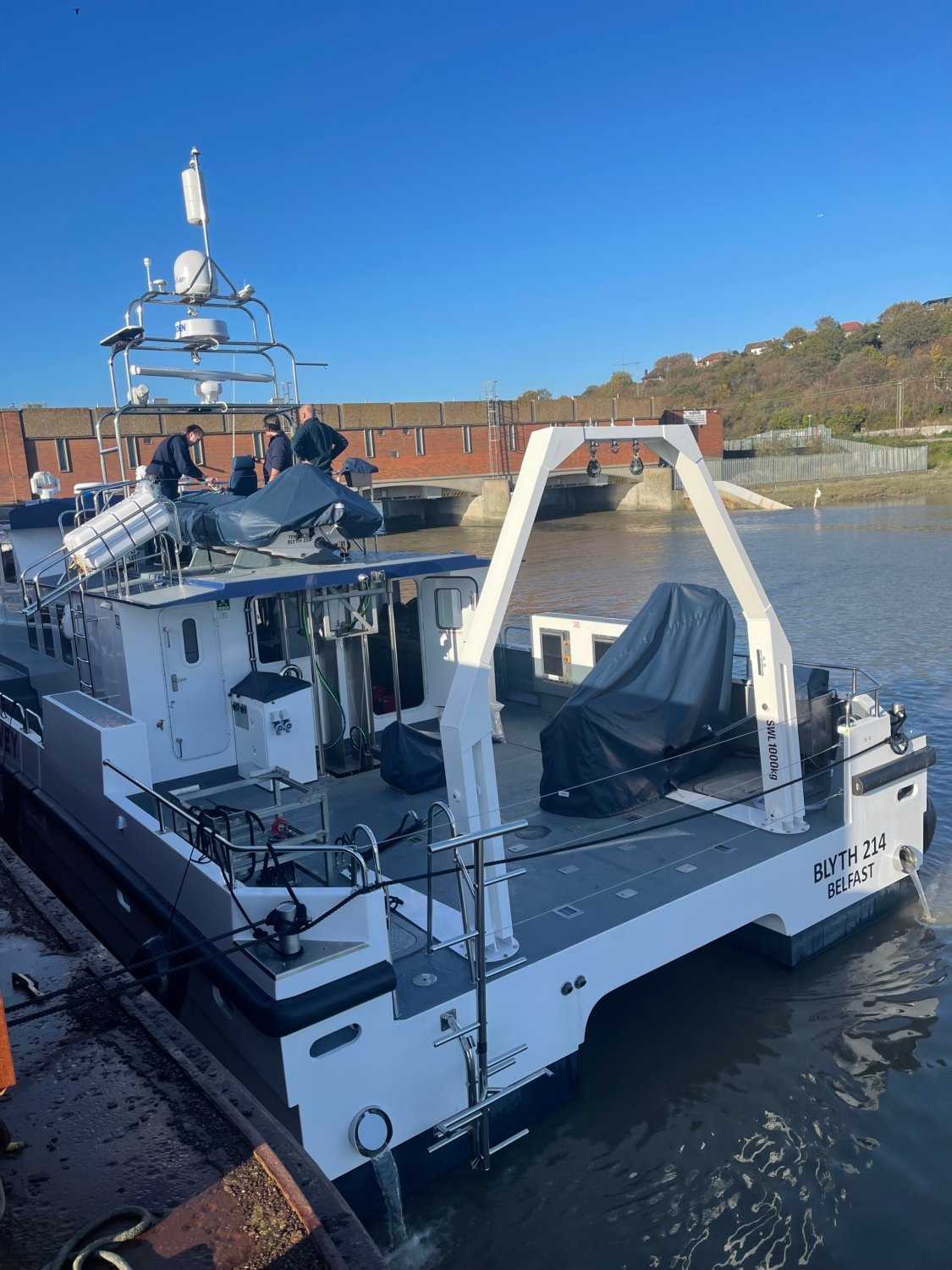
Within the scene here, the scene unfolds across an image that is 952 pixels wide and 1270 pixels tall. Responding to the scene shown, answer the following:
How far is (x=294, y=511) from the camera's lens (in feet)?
25.5

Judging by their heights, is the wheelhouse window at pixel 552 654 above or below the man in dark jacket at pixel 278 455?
below

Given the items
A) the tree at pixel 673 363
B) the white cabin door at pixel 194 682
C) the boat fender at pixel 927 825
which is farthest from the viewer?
the tree at pixel 673 363

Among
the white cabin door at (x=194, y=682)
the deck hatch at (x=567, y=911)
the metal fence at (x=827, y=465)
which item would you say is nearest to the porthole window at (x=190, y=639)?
the white cabin door at (x=194, y=682)

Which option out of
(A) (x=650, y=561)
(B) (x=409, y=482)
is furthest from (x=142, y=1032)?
(B) (x=409, y=482)

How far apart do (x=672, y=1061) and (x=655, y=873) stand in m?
1.27

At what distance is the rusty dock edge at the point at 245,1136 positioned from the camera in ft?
10.2

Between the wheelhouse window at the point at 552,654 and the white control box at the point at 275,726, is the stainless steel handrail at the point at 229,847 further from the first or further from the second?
the wheelhouse window at the point at 552,654

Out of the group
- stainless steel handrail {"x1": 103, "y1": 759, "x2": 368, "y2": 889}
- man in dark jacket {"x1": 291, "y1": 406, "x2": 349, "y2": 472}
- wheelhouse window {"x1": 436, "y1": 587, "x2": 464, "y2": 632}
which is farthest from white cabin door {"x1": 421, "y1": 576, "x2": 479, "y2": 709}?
stainless steel handrail {"x1": 103, "y1": 759, "x2": 368, "y2": 889}

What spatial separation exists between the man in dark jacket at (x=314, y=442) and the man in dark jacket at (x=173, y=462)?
126 centimetres

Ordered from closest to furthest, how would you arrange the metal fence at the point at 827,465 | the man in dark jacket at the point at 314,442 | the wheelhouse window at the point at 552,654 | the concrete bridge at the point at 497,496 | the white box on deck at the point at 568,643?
the man in dark jacket at the point at 314,442
the white box on deck at the point at 568,643
the wheelhouse window at the point at 552,654
the concrete bridge at the point at 497,496
the metal fence at the point at 827,465

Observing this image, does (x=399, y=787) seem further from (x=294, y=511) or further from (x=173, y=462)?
(x=173, y=462)

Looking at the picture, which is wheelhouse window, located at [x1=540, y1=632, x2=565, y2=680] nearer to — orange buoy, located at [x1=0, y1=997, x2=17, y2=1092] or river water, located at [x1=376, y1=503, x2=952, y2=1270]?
river water, located at [x1=376, y1=503, x2=952, y2=1270]

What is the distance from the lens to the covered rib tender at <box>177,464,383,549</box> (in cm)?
780

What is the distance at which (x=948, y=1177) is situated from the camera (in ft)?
17.2
